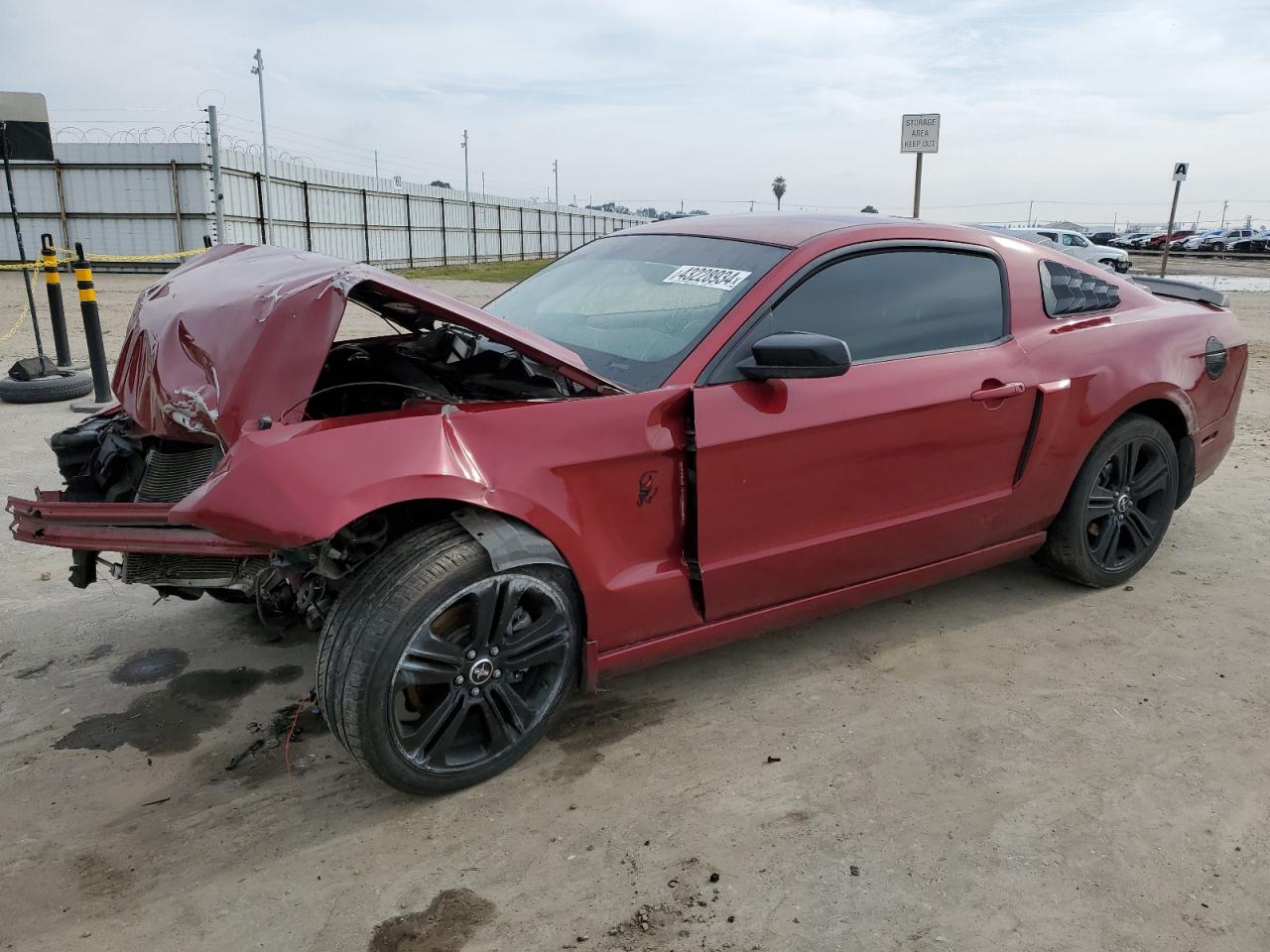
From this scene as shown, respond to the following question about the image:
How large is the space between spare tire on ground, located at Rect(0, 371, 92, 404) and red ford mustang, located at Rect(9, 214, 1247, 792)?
196 inches

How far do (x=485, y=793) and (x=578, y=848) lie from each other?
37 centimetres

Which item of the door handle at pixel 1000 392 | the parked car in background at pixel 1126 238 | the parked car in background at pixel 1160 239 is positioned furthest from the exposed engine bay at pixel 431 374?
the parked car in background at pixel 1160 239

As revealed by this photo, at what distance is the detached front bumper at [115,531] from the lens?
2416 millimetres

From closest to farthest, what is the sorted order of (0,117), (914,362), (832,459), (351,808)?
(351,808) < (832,459) < (914,362) < (0,117)

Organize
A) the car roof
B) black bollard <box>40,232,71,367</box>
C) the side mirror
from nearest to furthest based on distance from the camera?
1. the side mirror
2. the car roof
3. black bollard <box>40,232,71,367</box>

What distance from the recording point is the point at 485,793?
2.59 m

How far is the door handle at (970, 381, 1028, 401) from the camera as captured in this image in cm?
324

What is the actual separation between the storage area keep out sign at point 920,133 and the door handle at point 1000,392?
819cm

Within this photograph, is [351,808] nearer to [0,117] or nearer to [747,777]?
[747,777]

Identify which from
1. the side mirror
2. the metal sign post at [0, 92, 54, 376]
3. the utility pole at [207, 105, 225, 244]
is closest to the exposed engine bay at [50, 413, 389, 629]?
the side mirror

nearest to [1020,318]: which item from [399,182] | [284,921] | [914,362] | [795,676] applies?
[914,362]

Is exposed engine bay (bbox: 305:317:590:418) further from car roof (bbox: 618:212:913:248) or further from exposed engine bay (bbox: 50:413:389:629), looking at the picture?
car roof (bbox: 618:212:913:248)

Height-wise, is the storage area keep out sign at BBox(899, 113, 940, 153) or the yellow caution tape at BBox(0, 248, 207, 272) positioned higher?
the storage area keep out sign at BBox(899, 113, 940, 153)

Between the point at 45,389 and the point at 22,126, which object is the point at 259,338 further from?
the point at 22,126
